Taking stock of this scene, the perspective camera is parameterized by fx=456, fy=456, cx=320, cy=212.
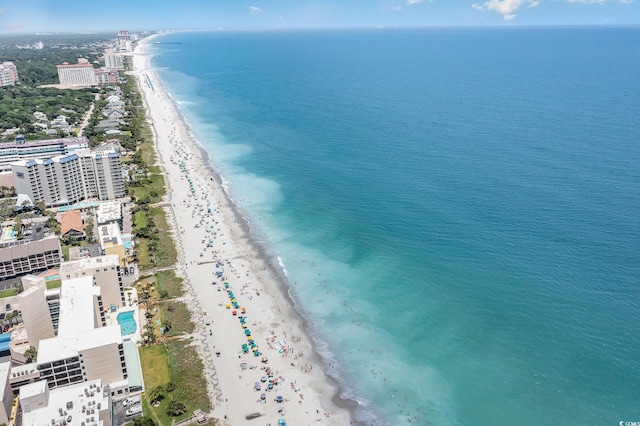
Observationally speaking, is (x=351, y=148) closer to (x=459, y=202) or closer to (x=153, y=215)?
(x=459, y=202)

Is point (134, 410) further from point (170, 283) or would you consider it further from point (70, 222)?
point (70, 222)

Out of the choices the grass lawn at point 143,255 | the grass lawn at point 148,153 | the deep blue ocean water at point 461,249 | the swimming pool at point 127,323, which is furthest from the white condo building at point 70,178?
the swimming pool at point 127,323

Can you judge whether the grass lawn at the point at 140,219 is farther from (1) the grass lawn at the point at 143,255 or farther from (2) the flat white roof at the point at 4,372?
(2) the flat white roof at the point at 4,372

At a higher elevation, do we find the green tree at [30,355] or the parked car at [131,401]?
the green tree at [30,355]

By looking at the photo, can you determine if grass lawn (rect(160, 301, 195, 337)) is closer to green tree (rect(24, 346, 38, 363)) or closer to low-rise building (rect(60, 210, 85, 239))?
green tree (rect(24, 346, 38, 363))

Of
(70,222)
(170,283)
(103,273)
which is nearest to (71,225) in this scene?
(70,222)

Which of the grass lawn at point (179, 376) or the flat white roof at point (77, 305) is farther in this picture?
the flat white roof at point (77, 305)

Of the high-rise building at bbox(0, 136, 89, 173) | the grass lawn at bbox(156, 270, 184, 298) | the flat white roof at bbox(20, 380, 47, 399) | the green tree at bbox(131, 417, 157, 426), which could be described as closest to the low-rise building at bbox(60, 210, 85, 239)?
the grass lawn at bbox(156, 270, 184, 298)

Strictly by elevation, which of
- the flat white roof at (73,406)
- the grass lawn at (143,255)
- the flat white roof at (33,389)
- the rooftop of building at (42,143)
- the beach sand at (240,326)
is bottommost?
the beach sand at (240,326)
